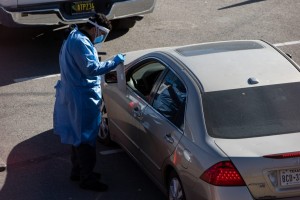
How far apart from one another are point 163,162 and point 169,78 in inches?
32.1

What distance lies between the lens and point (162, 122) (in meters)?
6.34

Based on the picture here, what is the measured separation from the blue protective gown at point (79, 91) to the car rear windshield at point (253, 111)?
1.32m

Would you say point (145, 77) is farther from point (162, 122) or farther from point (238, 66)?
point (238, 66)

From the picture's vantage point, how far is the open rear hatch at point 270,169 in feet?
17.3

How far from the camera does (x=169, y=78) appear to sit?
6.56 metres

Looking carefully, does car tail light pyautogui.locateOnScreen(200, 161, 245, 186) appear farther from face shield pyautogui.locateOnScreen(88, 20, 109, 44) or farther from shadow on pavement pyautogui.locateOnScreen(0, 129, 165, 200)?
face shield pyautogui.locateOnScreen(88, 20, 109, 44)

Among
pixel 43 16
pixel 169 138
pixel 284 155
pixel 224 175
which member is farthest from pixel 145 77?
pixel 43 16

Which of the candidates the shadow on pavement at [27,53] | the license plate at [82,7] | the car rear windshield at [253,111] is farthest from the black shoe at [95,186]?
the license plate at [82,7]

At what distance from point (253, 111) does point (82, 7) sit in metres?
6.02

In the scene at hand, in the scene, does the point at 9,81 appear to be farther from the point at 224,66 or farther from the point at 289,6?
the point at 289,6

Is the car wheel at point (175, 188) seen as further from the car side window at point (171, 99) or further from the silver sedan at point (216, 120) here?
the car side window at point (171, 99)

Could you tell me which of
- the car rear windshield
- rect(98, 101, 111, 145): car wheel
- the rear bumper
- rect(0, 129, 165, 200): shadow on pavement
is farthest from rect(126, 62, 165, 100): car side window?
the rear bumper

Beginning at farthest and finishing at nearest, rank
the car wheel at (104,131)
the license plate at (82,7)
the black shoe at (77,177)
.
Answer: the license plate at (82,7)
the car wheel at (104,131)
the black shoe at (77,177)

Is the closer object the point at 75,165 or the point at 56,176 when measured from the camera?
the point at 75,165
